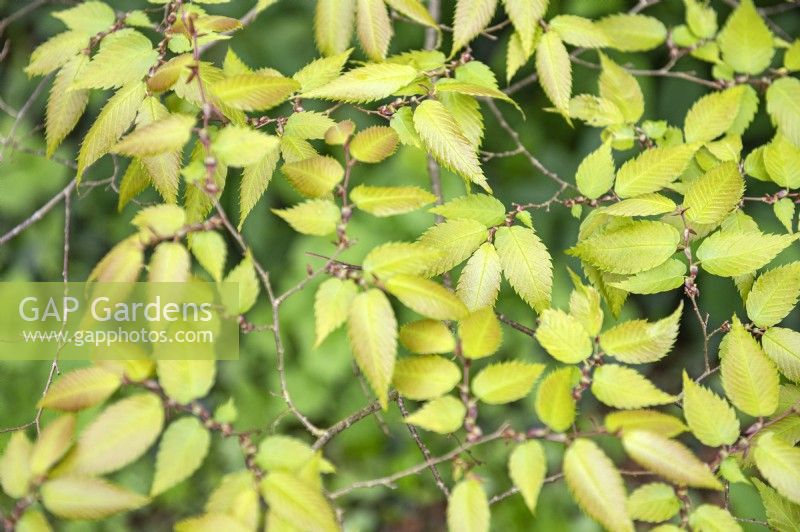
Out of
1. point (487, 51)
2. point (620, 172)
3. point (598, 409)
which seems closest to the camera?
point (620, 172)

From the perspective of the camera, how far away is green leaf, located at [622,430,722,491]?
79 cm

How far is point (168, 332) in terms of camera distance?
0.82 m

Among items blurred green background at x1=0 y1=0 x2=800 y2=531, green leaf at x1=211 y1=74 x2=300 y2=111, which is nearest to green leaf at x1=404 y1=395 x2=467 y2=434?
green leaf at x1=211 y1=74 x2=300 y2=111

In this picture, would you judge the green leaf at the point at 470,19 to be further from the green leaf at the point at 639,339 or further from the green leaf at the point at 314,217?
the green leaf at the point at 639,339

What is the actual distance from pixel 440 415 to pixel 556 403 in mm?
145

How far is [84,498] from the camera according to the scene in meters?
0.76

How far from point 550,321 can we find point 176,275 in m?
0.51

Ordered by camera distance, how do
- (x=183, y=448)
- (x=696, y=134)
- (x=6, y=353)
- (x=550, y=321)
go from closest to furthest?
(x=183, y=448) < (x=550, y=321) < (x=696, y=134) < (x=6, y=353)

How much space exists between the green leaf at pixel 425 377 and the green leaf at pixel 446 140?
287mm

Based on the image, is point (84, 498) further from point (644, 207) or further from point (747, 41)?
point (747, 41)

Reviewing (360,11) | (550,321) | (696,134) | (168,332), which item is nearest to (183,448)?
(168,332)

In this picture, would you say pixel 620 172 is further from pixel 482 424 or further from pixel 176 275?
pixel 482 424

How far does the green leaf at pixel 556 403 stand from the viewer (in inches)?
32.1

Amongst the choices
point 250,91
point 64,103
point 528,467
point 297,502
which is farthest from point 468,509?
point 64,103
